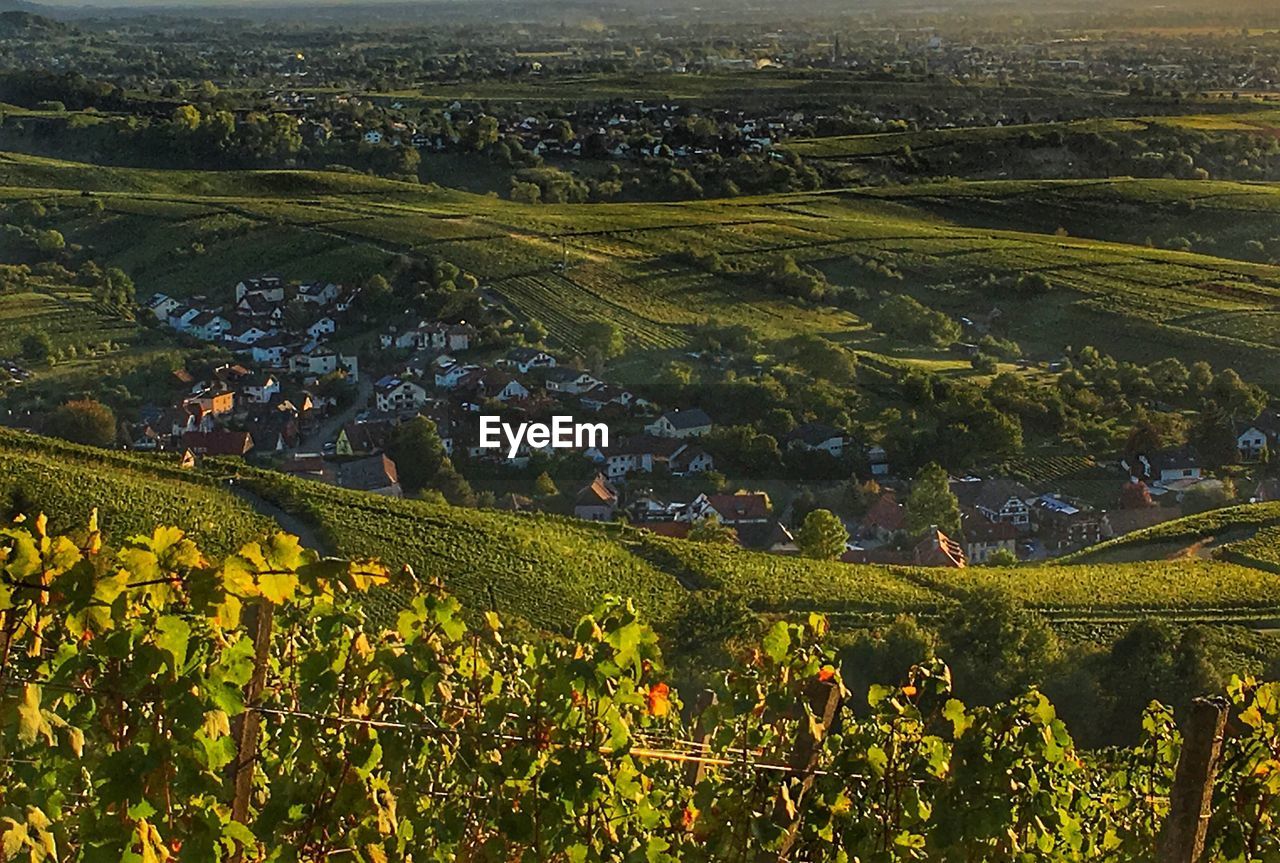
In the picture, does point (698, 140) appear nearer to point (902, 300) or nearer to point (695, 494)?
point (902, 300)

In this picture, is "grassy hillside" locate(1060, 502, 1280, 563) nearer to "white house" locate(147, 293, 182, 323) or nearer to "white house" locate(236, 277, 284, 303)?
"white house" locate(236, 277, 284, 303)

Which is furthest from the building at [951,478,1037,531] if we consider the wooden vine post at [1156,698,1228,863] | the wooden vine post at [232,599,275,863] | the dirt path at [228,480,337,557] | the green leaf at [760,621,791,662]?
the wooden vine post at [232,599,275,863]

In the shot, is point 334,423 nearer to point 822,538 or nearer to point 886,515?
point 822,538

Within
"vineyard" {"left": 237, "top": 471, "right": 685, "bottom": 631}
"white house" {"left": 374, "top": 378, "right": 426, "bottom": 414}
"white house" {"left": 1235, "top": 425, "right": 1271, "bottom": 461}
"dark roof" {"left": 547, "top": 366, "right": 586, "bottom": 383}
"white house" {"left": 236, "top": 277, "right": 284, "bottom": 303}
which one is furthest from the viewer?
"white house" {"left": 236, "top": 277, "right": 284, "bottom": 303}

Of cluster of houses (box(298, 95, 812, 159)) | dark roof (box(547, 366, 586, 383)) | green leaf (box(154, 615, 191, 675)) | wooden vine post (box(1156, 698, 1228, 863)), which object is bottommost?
dark roof (box(547, 366, 586, 383))

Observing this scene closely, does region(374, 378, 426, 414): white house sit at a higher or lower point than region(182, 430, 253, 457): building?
higher

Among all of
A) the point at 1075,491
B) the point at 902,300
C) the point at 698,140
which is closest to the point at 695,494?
the point at 1075,491
